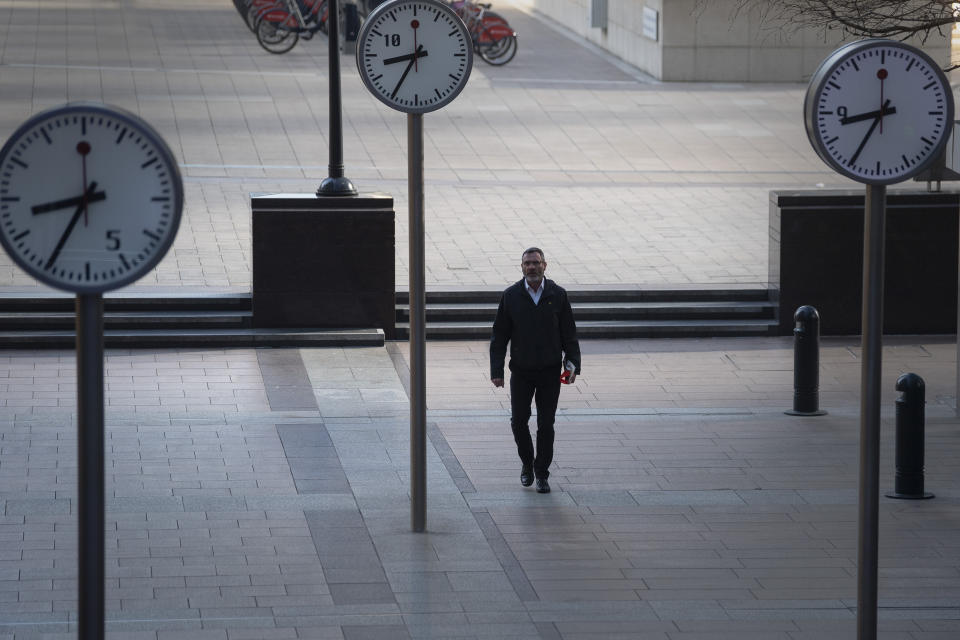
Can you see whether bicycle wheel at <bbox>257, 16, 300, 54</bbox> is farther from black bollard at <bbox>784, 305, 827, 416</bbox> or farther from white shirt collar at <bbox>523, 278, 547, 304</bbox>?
white shirt collar at <bbox>523, 278, 547, 304</bbox>

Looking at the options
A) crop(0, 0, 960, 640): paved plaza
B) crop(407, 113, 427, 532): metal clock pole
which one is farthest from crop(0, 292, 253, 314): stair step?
crop(407, 113, 427, 532): metal clock pole

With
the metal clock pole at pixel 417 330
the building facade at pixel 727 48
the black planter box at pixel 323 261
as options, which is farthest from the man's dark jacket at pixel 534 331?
the building facade at pixel 727 48

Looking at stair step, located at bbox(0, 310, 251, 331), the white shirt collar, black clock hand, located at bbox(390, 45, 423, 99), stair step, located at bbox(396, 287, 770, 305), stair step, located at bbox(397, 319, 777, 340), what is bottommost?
stair step, located at bbox(397, 319, 777, 340)

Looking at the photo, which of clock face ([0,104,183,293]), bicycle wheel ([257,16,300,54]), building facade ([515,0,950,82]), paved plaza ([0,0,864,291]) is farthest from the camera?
bicycle wheel ([257,16,300,54])

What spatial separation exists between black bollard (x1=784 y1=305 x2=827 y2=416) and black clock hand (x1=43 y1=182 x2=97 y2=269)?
27.1ft

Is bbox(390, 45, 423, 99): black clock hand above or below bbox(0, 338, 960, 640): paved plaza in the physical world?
above

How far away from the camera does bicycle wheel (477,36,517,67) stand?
33125 mm

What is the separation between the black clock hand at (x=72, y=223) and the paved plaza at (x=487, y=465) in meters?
3.19

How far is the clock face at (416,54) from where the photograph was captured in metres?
9.65

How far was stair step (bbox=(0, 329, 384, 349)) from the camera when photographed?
1473 cm

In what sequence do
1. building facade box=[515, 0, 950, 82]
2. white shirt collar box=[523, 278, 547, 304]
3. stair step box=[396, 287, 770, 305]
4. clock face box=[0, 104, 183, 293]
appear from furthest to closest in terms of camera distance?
building facade box=[515, 0, 950, 82] → stair step box=[396, 287, 770, 305] → white shirt collar box=[523, 278, 547, 304] → clock face box=[0, 104, 183, 293]

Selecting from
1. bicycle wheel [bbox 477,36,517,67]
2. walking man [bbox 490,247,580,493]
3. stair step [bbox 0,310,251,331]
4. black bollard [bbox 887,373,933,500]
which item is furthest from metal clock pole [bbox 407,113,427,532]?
bicycle wheel [bbox 477,36,517,67]

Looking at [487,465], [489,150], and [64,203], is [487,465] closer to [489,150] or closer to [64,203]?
[64,203]

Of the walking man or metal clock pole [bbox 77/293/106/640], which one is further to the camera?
the walking man
